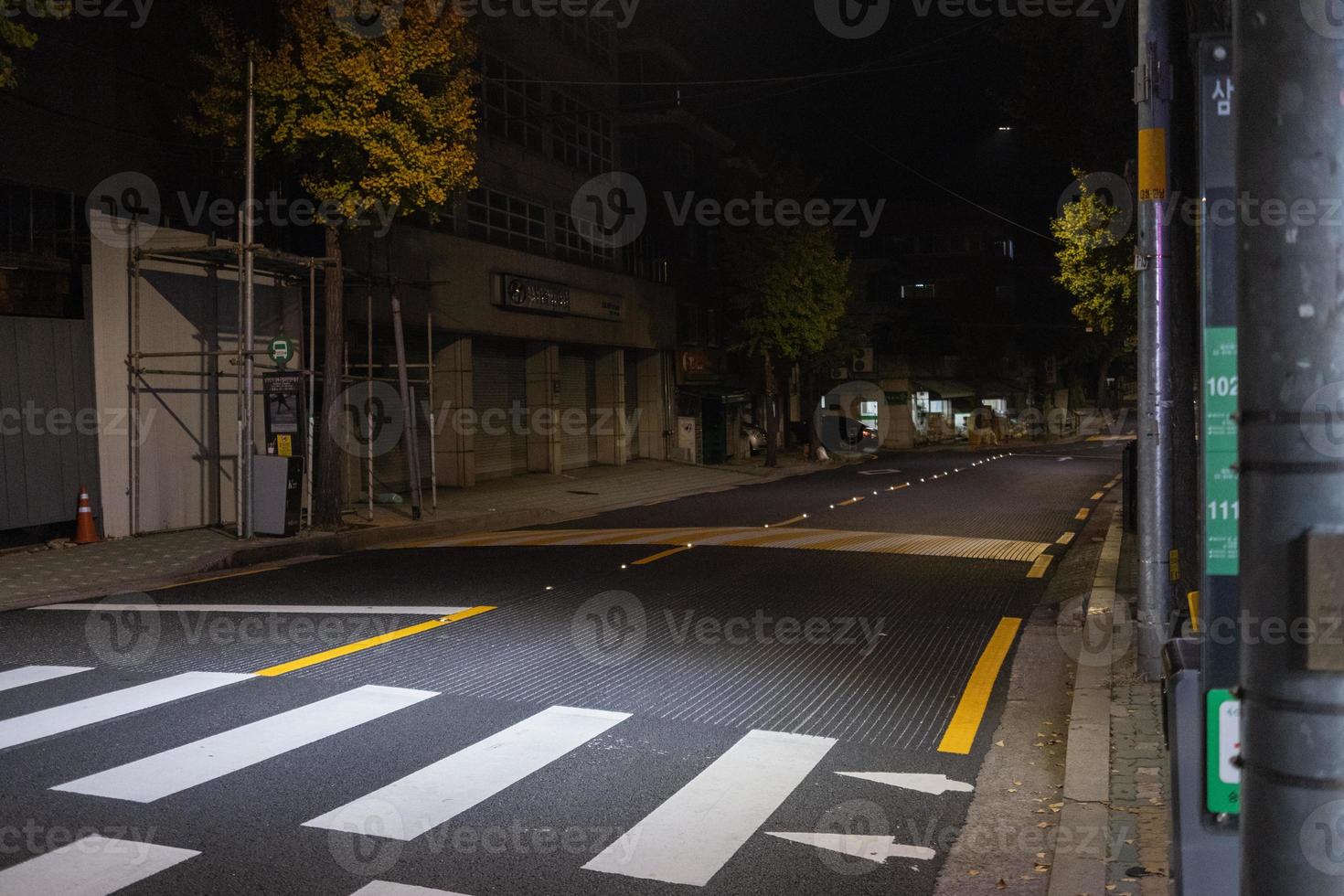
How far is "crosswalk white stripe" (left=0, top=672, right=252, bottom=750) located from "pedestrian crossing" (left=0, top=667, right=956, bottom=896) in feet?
0.04

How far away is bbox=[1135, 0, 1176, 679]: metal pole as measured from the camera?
765 centimetres

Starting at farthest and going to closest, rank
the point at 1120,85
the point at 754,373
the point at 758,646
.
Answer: the point at 754,373, the point at 1120,85, the point at 758,646

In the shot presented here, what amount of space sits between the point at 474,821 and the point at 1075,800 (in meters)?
3.09

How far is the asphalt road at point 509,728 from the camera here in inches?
193

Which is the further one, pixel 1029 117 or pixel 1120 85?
pixel 1029 117

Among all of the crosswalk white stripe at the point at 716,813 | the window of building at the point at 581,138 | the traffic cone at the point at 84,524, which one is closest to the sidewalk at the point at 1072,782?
the crosswalk white stripe at the point at 716,813

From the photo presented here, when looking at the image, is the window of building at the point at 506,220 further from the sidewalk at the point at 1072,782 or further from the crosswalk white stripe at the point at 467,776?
the crosswalk white stripe at the point at 467,776

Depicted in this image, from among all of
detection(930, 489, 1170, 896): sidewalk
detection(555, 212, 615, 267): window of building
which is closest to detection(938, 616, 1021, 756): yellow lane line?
detection(930, 489, 1170, 896): sidewalk

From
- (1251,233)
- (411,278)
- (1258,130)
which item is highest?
(411,278)

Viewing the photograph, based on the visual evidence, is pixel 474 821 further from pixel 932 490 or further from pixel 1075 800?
pixel 932 490

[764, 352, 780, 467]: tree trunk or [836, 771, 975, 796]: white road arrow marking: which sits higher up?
[764, 352, 780, 467]: tree trunk

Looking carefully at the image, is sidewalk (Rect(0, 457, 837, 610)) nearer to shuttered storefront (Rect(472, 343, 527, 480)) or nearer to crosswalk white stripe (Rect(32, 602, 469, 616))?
shuttered storefront (Rect(472, 343, 527, 480))

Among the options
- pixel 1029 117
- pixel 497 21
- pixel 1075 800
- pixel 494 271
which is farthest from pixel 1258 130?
pixel 497 21

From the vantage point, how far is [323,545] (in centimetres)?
1683
